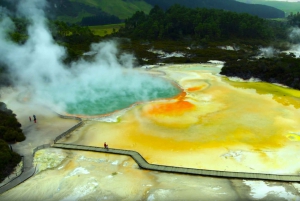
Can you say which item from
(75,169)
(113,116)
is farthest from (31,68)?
(75,169)

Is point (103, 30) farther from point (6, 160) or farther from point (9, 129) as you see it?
point (6, 160)

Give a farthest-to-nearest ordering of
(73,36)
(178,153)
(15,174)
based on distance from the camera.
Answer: (73,36) < (178,153) < (15,174)

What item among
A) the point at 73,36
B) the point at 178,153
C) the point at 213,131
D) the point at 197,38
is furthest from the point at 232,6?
the point at 178,153

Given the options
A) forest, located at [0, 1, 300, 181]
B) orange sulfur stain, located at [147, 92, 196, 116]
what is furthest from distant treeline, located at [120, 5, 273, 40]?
orange sulfur stain, located at [147, 92, 196, 116]

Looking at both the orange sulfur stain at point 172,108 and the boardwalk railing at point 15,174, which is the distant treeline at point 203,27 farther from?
the boardwalk railing at point 15,174

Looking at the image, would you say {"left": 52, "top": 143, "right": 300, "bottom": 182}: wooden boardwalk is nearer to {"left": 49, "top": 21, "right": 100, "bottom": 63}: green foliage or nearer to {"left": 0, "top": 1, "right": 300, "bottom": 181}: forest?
{"left": 0, "top": 1, "right": 300, "bottom": 181}: forest

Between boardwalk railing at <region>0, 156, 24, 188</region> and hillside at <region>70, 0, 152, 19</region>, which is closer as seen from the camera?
boardwalk railing at <region>0, 156, 24, 188</region>
